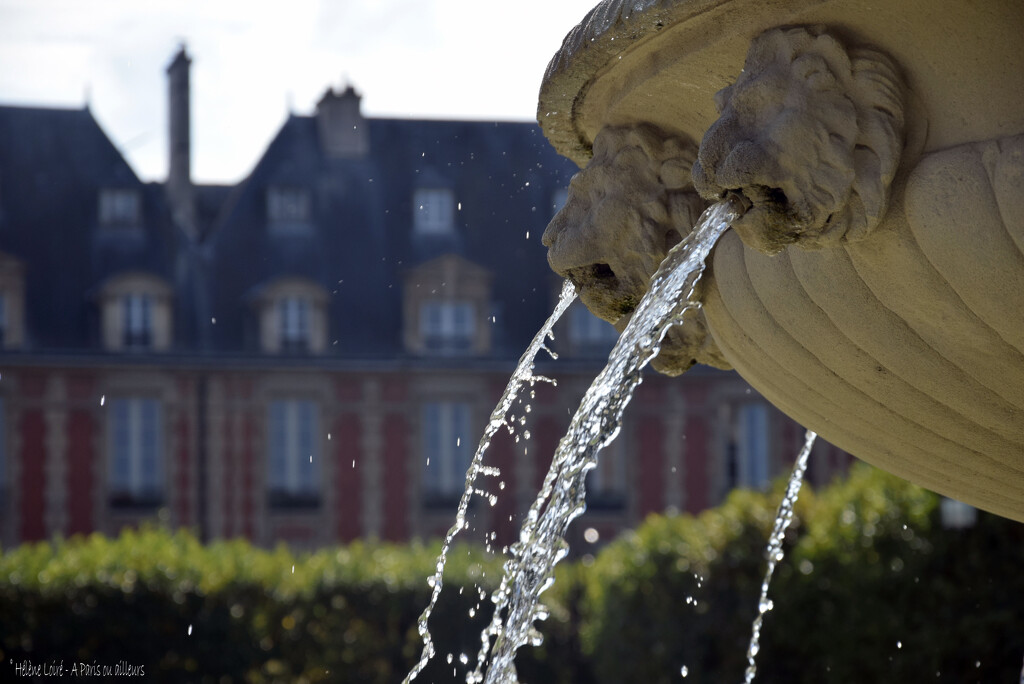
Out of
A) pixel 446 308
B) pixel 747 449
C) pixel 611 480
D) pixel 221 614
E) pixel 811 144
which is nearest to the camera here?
pixel 811 144

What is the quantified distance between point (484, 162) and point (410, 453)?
5.48 m

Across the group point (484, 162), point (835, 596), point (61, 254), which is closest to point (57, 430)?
point (61, 254)

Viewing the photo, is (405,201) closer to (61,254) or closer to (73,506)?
(61,254)

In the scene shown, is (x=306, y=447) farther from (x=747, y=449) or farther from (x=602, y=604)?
(x=602, y=604)

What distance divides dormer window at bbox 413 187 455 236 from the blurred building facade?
0.14 ft

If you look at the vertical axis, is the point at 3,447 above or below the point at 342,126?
below

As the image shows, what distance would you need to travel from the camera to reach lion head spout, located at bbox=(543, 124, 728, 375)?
1.91 metres

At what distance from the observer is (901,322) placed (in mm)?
1588

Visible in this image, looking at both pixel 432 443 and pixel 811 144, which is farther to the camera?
pixel 432 443

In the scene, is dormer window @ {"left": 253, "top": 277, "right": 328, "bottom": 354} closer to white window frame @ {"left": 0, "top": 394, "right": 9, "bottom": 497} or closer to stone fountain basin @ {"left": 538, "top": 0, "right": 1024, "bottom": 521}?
white window frame @ {"left": 0, "top": 394, "right": 9, "bottom": 497}

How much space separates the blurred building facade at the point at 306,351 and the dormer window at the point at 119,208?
39mm

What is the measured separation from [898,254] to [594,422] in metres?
0.71

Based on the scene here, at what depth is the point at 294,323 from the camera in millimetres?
21391

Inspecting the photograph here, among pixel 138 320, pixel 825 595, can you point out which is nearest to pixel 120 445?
pixel 138 320
